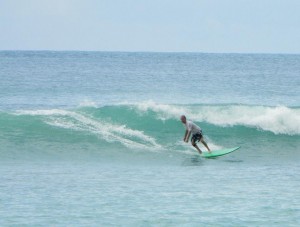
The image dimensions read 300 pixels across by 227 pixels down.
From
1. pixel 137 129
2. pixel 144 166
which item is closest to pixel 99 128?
pixel 137 129

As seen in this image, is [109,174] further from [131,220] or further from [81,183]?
[131,220]

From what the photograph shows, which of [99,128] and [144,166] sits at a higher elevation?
[99,128]

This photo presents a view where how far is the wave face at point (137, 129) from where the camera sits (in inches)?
966

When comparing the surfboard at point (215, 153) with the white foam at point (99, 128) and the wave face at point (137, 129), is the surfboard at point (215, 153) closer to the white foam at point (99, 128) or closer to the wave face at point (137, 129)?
the wave face at point (137, 129)

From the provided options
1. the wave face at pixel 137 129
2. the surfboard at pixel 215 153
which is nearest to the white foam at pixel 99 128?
the wave face at pixel 137 129

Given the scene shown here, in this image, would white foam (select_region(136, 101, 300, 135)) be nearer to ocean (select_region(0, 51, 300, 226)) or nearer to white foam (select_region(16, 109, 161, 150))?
ocean (select_region(0, 51, 300, 226))

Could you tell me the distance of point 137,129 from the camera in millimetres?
27969

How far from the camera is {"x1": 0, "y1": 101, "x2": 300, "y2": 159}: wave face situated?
80.5 feet

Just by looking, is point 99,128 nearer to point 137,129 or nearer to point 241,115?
point 137,129

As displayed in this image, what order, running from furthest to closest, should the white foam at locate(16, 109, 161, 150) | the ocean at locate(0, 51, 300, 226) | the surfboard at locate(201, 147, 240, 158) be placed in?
1. the white foam at locate(16, 109, 161, 150)
2. the surfboard at locate(201, 147, 240, 158)
3. the ocean at locate(0, 51, 300, 226)

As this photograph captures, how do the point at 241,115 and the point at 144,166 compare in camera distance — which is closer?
the point at 144,166

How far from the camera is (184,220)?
14227mm

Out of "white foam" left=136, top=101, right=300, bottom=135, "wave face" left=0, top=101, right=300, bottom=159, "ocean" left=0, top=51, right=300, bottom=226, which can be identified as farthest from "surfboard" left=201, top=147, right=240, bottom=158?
"white foam" left=136, top=101, right=300, bottom=135

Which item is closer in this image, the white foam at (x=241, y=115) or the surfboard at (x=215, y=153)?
the surfboard at (x=215, y=153)
